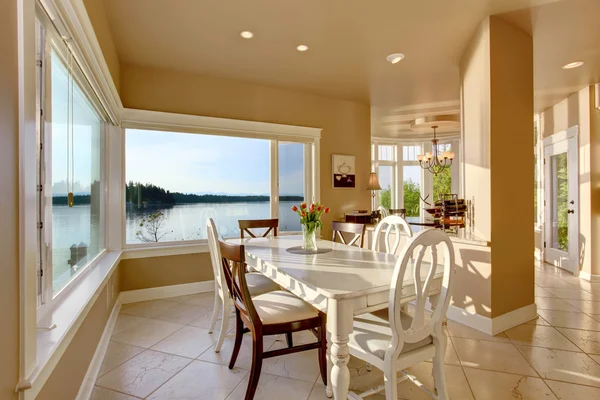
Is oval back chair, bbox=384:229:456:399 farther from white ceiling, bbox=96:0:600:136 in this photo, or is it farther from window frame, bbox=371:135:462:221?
window frame, bbox=371:135:462:221

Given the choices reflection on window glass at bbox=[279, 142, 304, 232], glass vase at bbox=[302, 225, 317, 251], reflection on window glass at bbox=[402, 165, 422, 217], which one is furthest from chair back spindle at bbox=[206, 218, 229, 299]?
reflection on window glass at bbox=[402, 165, 422, 217]

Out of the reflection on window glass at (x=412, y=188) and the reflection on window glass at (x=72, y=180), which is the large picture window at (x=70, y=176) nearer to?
the reflection on window glass at (x=72, y=180)

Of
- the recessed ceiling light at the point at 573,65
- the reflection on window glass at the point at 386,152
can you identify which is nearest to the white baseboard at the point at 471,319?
the recessed ceiling light at the point at 573,65

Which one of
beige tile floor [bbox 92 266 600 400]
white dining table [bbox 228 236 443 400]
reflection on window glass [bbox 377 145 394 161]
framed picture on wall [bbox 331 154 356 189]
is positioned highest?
reflection on window glass [bbox 377 145 394 161]

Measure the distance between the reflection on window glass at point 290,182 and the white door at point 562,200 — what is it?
13.3 ft

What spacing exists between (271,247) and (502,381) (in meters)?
1.82

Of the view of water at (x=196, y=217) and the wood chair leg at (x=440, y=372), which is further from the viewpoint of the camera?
the view of water at (x=196, y=217)

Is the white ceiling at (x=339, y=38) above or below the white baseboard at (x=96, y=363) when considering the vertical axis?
above

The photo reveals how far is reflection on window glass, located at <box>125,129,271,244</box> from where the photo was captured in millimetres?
3652

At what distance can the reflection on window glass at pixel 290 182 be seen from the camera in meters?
4.51

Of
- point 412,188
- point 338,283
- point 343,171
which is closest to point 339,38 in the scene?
point 343,171

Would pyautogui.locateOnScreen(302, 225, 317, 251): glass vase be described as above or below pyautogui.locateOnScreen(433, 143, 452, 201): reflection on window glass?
below

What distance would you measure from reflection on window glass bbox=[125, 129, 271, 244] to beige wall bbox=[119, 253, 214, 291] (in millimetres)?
237

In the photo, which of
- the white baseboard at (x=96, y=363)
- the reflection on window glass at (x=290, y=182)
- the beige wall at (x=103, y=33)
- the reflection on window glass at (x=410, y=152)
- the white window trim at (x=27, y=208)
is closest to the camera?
the white window trim at (x=27, y=208)
